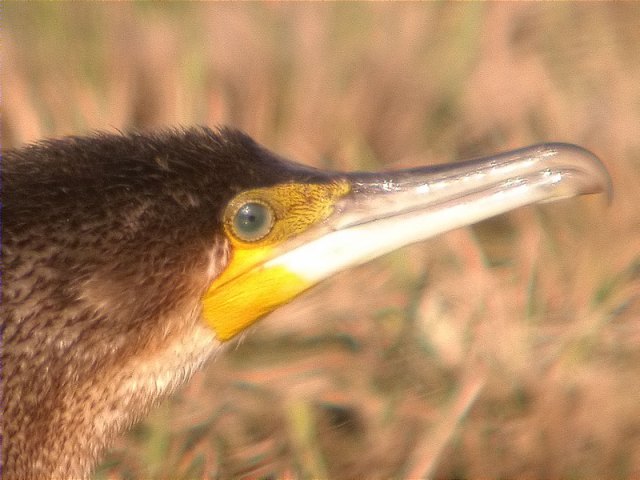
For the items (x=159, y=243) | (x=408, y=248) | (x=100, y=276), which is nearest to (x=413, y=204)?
(x=159, y=243)

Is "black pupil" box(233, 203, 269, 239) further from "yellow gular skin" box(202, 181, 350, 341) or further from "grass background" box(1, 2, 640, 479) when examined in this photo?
"grass background" box(1, 2, 640, 479)

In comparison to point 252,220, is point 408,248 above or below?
above

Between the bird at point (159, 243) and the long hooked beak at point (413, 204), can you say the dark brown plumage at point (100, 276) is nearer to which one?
the bird at point (159, 243)

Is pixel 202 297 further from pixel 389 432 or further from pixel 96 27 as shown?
pixel 96 27

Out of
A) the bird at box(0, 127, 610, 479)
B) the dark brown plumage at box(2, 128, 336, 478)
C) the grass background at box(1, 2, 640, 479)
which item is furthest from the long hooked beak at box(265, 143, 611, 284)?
the grass background at box(1, 2, 640, 479)

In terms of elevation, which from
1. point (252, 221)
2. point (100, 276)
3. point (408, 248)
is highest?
point (408, 248)

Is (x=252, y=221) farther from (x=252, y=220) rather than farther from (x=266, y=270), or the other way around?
(x=266, y=270)

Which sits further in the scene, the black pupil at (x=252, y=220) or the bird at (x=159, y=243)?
the black pupil at (x=252, y=220)

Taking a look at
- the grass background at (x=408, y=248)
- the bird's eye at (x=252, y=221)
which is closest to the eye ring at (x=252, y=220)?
the bird's eye at (x=252, y=221)
